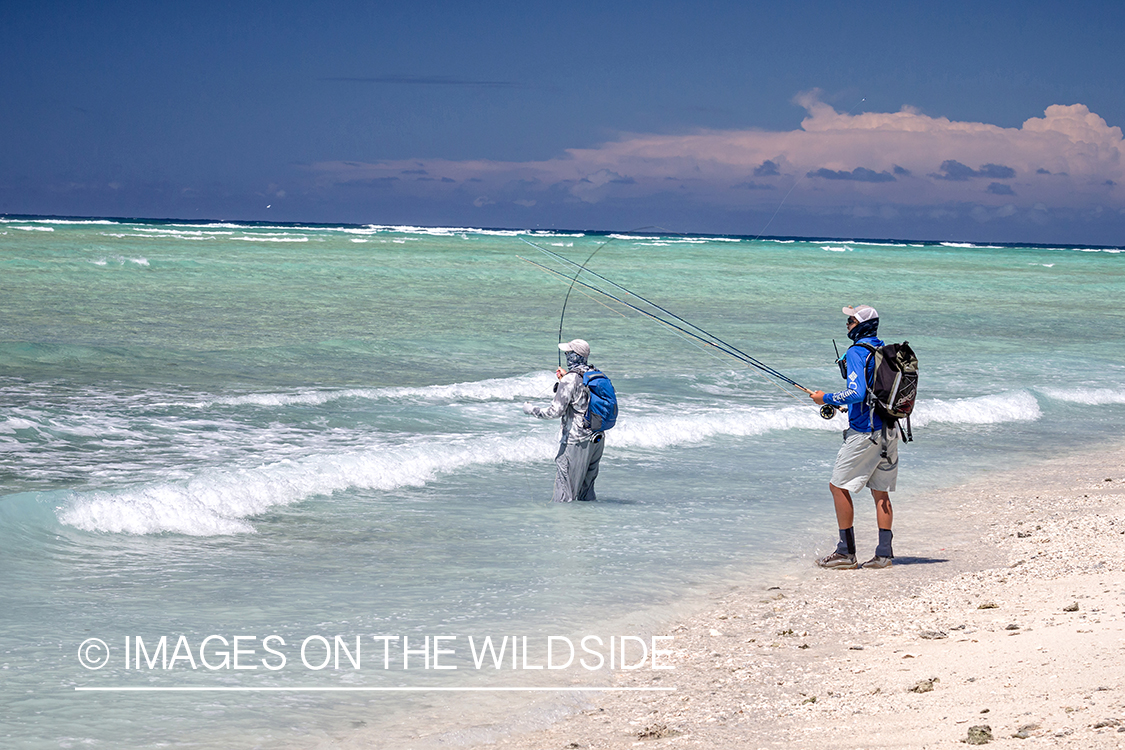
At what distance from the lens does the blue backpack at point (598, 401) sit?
7.43m

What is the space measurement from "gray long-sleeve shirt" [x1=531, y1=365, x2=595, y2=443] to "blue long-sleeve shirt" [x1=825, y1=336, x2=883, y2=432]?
6.07ft

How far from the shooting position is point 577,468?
25.3 feet

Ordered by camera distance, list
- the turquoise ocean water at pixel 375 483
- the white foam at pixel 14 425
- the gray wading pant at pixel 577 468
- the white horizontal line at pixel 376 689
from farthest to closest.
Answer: the white foam at pixel 14 425 < the gray wading pant at pixel 577 468 < the turquoise ocean water at pixel 375 483 < the white horizontal line at pixel 376 689

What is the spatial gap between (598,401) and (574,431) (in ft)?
0.93

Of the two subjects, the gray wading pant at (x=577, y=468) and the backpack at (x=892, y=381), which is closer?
the backpack at (x=892, y=381)

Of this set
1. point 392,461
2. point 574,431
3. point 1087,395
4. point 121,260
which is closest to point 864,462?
point 574,431

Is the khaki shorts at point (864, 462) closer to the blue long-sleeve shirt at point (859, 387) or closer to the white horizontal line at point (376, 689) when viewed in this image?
the blue long-sleeve shirt at point (859, 387)

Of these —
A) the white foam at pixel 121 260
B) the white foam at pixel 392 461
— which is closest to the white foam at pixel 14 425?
the white foam at pixel 392 461

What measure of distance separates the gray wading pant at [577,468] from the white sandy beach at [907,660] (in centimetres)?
189

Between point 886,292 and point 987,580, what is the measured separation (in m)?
32.9

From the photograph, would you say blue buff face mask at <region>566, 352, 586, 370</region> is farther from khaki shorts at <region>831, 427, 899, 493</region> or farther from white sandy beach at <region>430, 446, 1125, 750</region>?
white sandy beach at <region>430, 446, 1125, 750</region>

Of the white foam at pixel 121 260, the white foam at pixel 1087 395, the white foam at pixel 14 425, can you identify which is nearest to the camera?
the white foam at pixel 14 425

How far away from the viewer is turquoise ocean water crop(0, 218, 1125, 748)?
4570 mm

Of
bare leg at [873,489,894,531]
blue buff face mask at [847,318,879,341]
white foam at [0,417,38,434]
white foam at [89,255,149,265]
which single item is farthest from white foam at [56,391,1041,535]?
white foam at [89,255,149,265]
